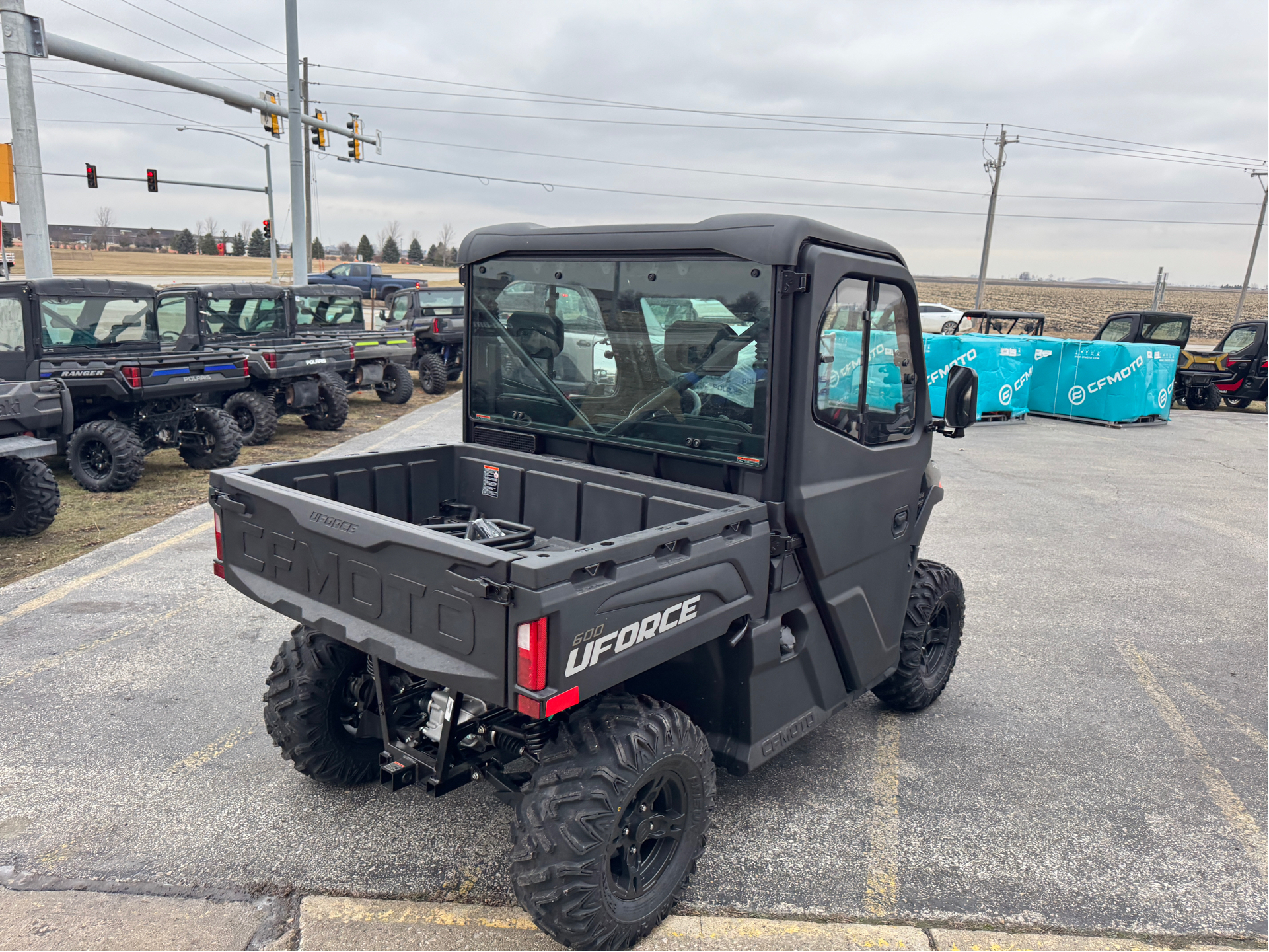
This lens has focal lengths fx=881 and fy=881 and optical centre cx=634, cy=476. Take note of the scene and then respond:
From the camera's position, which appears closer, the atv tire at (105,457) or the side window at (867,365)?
the side window at (867,365)

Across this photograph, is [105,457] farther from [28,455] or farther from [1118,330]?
[1118,330]

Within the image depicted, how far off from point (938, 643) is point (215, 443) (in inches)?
334

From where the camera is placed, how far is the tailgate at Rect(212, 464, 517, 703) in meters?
2.49

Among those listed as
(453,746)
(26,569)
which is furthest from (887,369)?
(26,569)

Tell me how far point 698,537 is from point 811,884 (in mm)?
1417

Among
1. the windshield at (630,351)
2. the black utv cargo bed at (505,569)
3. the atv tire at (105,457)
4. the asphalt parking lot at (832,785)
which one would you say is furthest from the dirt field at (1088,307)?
the black utv cargo bed at (505,569)

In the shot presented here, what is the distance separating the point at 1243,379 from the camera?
20062mm

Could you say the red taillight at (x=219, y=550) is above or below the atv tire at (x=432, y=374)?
above

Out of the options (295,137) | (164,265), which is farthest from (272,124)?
(164,265)

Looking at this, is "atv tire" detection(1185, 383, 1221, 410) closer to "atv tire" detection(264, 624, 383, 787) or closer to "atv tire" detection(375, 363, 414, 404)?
"atv tire" detection(375, 363, 414, 404)

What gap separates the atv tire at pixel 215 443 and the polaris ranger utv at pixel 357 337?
448 centimetres

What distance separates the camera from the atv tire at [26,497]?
7.05 m

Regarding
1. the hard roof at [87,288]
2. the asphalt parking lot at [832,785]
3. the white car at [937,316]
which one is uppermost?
the hard roof at [87,288]

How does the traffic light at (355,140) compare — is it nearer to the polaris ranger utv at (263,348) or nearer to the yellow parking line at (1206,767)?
the polaris ranger utv at (263,348)
